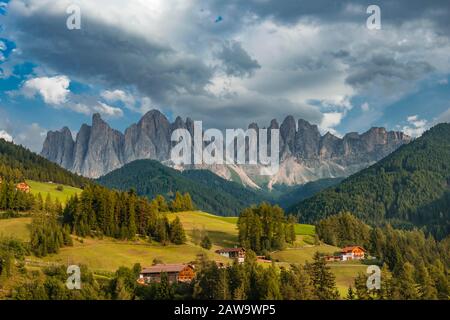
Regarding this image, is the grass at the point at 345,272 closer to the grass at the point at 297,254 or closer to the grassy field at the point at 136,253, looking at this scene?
the grassy field at the point at 136,253

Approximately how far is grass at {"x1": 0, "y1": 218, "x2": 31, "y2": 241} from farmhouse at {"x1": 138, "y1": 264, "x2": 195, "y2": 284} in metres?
33.0

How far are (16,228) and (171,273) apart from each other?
46.1 meters

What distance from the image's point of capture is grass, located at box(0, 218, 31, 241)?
109 meters

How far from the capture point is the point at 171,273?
9062 centimetres

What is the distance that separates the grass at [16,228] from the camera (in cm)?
10875

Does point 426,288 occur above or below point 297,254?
below

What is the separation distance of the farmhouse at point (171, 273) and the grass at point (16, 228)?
108 ft

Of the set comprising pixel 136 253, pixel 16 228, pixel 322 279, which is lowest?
pixel 322 279

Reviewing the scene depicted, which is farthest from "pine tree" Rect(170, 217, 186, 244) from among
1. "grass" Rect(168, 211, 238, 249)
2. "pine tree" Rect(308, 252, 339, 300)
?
"pine tree" Rect(308, 252, 339, 300)

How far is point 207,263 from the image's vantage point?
82812mm

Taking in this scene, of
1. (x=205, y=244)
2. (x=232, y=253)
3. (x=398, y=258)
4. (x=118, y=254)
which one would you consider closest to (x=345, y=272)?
(x=398, y=258)

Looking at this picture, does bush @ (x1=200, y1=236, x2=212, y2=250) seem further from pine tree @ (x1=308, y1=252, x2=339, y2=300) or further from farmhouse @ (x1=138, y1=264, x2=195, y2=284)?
pine tree @ (x1=308, y1=252, x2=339, y2=300)

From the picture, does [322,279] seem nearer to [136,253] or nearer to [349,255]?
[136,253]

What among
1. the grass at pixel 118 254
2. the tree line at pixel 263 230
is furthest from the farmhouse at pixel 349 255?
the grass at pixel 118 254
